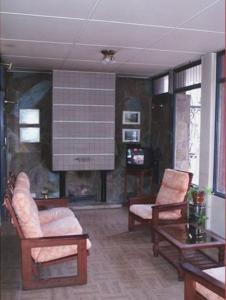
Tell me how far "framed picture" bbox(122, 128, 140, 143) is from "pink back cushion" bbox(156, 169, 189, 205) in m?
1.87

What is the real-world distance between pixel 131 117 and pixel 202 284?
4691 mm

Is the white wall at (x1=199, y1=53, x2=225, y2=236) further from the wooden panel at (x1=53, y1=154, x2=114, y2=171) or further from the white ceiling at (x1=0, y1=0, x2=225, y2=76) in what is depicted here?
the wooden panel at (x1=53, y1=154, x2=114, y2=171)

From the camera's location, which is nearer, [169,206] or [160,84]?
[169,206]

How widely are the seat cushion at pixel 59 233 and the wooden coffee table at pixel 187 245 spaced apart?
884 millimetres

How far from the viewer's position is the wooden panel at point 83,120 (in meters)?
5.98

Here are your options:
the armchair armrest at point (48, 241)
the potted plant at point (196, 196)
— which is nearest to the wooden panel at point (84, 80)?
the potted plant at point (196, 196)

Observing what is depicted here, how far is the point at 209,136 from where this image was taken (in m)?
4.63

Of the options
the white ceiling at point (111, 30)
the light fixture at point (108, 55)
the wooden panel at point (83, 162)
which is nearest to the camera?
the white ceiling at point (111, 30)

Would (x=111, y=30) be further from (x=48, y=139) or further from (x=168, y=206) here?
(x=48, y=139)

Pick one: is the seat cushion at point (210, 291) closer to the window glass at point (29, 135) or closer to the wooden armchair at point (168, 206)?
the wooden armchair at point (168, 206)

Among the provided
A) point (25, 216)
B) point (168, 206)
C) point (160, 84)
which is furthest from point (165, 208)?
point (160, 84)

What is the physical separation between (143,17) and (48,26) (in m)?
0.98

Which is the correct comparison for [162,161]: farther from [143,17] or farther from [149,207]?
[143,17]

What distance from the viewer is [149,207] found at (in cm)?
472
